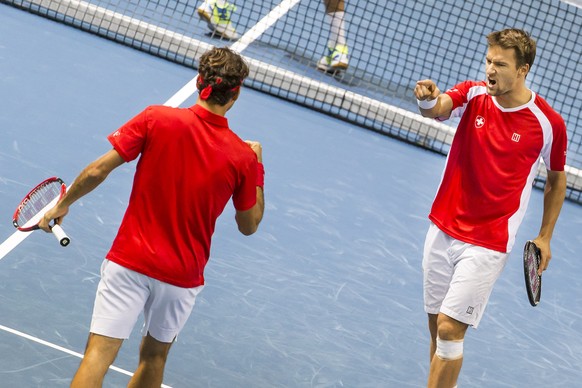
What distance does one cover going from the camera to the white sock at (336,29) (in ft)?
35.4

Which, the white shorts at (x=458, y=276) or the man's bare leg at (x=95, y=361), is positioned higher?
the white shorts at (x=458, y=276)

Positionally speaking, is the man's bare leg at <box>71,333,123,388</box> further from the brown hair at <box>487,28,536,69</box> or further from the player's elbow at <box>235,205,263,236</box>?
the brown hair at <box>487,28,536,69</box>

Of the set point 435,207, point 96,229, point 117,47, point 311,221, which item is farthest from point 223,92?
point 117,47

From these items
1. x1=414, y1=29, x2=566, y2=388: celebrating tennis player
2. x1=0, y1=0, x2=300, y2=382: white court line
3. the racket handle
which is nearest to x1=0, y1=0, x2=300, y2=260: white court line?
x1=0, y1=0, x2=300, y2=382: white court line

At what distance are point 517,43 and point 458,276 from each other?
1217 mm

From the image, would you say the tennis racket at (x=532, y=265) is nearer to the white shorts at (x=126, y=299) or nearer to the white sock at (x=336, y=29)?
the white shorts at (x=126, y=299)

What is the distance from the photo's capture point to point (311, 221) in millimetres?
8039

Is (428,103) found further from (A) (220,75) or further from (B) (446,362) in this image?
(A) (220,75)

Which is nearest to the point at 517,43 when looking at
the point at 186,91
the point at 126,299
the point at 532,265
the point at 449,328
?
the point at 532,265

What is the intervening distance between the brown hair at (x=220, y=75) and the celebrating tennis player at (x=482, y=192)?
4.36ft

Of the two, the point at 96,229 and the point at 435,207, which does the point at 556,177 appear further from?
the point at 96,229

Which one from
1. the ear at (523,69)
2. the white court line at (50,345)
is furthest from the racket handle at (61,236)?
the ear at (523,69)

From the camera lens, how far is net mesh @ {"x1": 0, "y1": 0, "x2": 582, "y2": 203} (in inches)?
404

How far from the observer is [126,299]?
4.51 meters
